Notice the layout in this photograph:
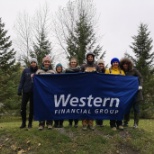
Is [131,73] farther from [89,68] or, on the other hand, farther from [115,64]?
[89,68]

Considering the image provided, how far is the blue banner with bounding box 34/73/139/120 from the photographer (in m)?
9.21

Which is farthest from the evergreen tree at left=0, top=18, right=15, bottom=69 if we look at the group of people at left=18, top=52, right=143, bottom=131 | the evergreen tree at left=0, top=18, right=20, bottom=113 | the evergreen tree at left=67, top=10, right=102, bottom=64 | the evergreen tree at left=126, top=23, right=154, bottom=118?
the group of people at left=18, top=52, right=143, bottom=131

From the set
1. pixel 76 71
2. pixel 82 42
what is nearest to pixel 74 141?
pixel 76 71

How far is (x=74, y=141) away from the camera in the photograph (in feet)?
29.1

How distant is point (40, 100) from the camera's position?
9273 mm

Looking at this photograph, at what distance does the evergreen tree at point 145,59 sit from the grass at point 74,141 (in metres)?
26.3

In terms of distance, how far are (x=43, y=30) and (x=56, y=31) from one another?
1909 mm

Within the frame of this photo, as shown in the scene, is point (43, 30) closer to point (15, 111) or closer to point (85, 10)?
point (85, 10)

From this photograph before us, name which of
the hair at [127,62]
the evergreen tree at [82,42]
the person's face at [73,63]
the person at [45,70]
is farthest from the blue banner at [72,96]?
the evergreen tree at [82,42]

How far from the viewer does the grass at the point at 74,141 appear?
8.45 m

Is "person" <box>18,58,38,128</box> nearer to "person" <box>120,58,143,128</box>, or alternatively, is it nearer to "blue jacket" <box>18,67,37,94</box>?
"blue jacket" <box>18,67,37,94</box>

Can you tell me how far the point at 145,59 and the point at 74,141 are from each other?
2845cm

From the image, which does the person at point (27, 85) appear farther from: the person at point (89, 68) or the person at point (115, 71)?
the person at point (115, 71)

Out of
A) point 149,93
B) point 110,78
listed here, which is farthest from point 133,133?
point 149,93
